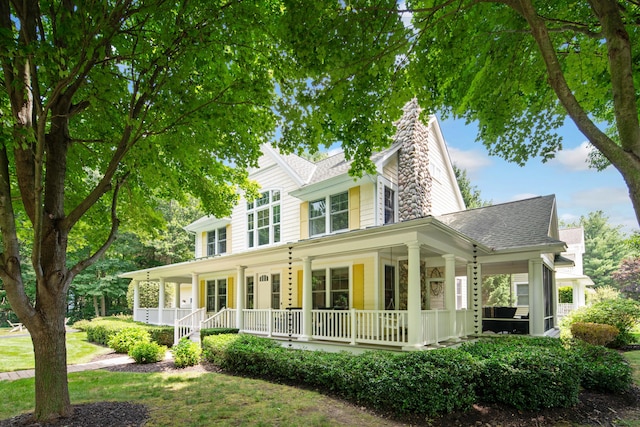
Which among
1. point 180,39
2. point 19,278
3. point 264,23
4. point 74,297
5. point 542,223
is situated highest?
point 264,23

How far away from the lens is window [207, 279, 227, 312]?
17.9m

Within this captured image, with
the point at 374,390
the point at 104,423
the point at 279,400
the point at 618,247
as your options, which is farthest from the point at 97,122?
the point at 618,247

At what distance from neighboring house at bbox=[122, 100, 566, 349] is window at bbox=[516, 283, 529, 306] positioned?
896cm

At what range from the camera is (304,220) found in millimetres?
14477

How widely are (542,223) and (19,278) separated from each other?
1293 centimetres

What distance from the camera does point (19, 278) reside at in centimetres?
477

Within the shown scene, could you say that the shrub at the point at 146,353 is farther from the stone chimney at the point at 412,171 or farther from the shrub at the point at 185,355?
the stone chimney at the point at 412,171

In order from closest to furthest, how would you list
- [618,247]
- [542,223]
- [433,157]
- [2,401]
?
[2,401], [542,223], [433,157], [618,247]

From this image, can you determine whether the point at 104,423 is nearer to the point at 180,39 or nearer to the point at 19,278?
the point at 19,278

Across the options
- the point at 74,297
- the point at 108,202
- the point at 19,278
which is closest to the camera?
the point at 19,278

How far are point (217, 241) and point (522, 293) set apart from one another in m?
19.8

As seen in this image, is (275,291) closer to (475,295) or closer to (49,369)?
(475,295)

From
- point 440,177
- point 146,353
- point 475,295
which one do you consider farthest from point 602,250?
point 146,353

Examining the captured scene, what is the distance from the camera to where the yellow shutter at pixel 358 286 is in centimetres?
1199
